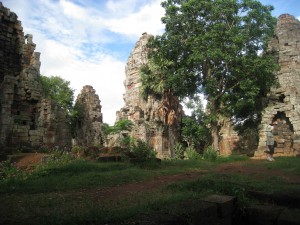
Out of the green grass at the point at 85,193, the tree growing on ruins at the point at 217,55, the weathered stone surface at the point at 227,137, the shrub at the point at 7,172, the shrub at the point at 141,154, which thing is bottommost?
the green grass at the point at 85,193

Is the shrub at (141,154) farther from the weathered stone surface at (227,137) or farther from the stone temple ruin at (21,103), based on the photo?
the weathered stone surface at (227,137)

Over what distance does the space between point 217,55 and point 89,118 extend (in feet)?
46.3

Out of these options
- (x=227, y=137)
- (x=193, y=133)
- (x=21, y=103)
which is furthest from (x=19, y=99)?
(x=227, y=137)

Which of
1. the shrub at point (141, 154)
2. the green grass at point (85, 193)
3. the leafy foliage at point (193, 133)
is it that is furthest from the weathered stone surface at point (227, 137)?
the green grass at point (85, 193)

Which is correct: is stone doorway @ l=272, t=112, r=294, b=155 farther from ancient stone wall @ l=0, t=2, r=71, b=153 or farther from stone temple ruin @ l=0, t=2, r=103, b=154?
ancient stone wall @ l=0, t=2, r=71, b=153

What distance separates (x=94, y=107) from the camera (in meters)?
27.3

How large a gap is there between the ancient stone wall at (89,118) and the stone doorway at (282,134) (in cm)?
1446

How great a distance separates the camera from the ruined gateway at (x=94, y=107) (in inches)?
446

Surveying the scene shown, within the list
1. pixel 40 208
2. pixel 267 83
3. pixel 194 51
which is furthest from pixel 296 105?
pixel 40 208

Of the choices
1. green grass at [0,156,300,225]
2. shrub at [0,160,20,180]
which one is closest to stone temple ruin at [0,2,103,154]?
shrub at [0,160,20,180]

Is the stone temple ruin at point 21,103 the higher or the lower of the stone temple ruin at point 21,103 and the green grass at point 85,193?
the higher

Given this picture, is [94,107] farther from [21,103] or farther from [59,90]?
[21,103]

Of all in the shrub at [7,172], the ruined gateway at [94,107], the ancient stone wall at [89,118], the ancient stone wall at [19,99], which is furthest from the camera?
the ancient stone wall at [89,118]

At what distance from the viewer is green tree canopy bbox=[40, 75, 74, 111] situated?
3603cm
